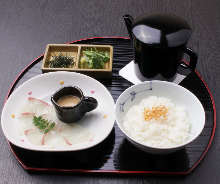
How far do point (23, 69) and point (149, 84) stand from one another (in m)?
0.77

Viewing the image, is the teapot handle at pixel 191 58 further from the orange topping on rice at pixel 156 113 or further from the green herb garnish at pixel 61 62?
the green herb garnish at pixel 61 62

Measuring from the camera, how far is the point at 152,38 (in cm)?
135

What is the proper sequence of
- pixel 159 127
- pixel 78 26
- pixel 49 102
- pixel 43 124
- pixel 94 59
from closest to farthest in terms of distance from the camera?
pixel 159 127 → pixel 43 124 → pixel 49 102 → pixel 94 59 → pixel 78 26

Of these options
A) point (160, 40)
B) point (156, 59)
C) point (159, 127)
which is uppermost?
point (160, 40)

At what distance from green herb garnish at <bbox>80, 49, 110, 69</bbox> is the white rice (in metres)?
0.37

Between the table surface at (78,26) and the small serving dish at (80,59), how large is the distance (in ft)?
0.67

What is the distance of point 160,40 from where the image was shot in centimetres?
134

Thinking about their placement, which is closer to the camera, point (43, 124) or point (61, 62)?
point (43, 124)

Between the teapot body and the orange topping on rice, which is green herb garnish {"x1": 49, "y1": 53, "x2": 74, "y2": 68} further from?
the orange topping on rice

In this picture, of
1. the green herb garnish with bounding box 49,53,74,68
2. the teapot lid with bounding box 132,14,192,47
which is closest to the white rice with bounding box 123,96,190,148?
the teapot lid with bounding box 132,14,192,47

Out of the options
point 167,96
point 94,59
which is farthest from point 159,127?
point 94,59

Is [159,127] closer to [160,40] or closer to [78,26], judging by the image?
[160,40]

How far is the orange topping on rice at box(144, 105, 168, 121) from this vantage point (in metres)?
1.29

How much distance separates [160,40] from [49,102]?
0.63m
